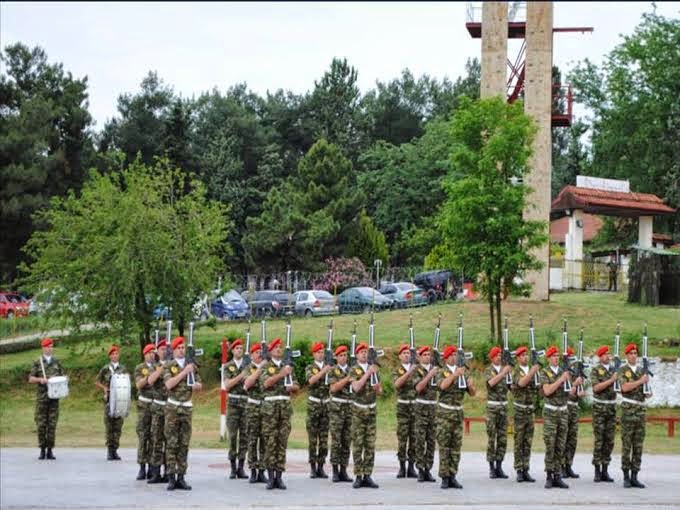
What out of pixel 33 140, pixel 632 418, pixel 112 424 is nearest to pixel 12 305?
pixel 33 140

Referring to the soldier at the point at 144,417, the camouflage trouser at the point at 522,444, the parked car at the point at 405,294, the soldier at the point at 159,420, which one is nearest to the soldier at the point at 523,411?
the camouflage trouser at the point at 522,444

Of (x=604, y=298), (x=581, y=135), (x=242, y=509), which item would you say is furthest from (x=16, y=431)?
(x=581, y=135)

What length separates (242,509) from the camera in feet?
48.2

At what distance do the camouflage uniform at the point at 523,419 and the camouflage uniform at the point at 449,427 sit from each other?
0.97 m

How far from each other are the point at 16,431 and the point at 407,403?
13.6m

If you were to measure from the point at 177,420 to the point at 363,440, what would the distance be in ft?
8.67

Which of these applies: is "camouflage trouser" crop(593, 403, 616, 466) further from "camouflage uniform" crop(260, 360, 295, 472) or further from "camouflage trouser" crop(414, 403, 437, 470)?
"camouflage uniform" crop(260, 360, 295, 472)

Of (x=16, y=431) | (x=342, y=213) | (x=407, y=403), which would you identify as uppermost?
(x=342, y=213)

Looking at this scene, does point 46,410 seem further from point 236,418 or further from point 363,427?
point 363,427

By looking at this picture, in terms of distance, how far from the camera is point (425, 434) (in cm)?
1759

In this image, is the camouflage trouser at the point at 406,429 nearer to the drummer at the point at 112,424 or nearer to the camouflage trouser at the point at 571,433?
the camouflage trouser at the point at 571,433

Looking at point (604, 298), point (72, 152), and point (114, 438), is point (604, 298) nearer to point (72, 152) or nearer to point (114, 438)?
point (114, 438)

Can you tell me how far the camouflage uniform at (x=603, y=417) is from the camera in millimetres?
17766

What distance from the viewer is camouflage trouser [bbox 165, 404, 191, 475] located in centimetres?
1656
